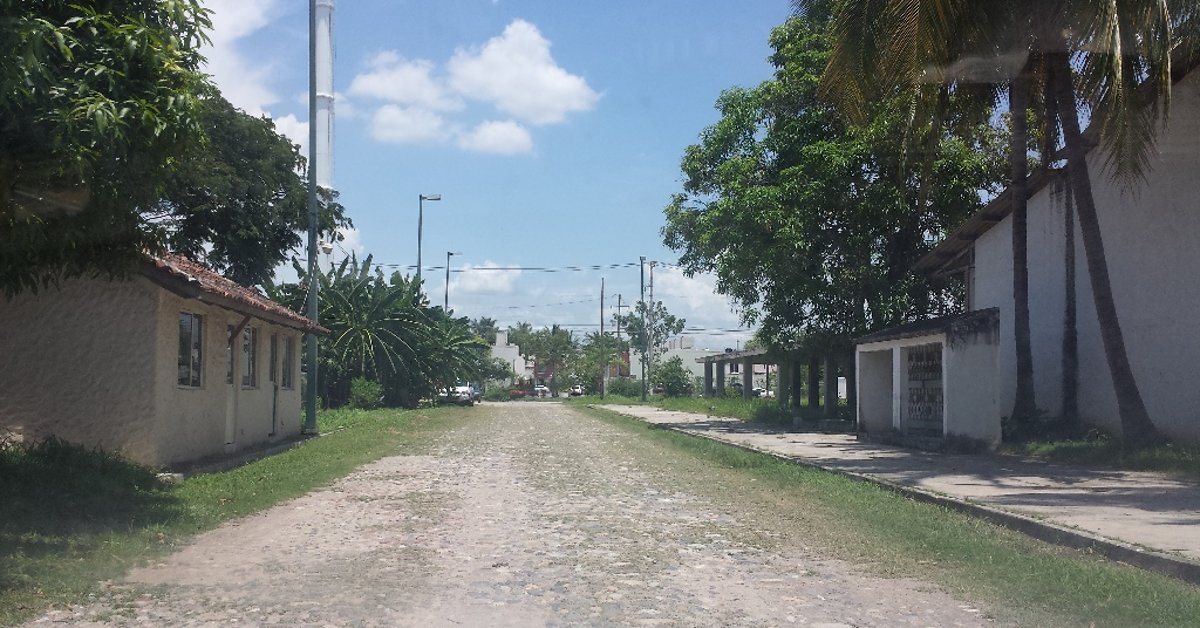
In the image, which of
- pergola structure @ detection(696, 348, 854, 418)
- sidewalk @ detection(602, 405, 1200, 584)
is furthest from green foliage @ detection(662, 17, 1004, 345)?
sidewalk @ detection(602, 405, 1200, 584)

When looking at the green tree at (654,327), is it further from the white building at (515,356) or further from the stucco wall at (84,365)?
the stucco wall at (84,365)

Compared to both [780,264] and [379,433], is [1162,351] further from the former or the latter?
[379,433]

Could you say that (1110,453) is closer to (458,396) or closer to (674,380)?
(458,396)

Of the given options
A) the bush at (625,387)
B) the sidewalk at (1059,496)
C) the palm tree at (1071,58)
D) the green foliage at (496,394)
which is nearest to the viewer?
the sidewalk at (1059,496)

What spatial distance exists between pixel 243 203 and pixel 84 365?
49.2 ft

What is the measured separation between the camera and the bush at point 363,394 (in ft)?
161

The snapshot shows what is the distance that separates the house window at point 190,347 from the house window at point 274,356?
20.9 ft

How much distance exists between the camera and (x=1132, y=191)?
65.3ft

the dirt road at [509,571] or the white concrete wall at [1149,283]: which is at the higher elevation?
the white concrete wall at [1149,283]

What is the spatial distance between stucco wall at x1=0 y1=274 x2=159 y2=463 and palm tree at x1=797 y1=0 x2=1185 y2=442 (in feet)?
40.1

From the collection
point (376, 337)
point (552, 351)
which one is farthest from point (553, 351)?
point (376, 337)

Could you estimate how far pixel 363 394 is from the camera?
48.9m

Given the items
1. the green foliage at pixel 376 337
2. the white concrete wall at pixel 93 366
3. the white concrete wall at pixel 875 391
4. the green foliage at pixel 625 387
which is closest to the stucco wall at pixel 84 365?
the white concrete wall at pixel 93 366

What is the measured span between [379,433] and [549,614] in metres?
22.9
